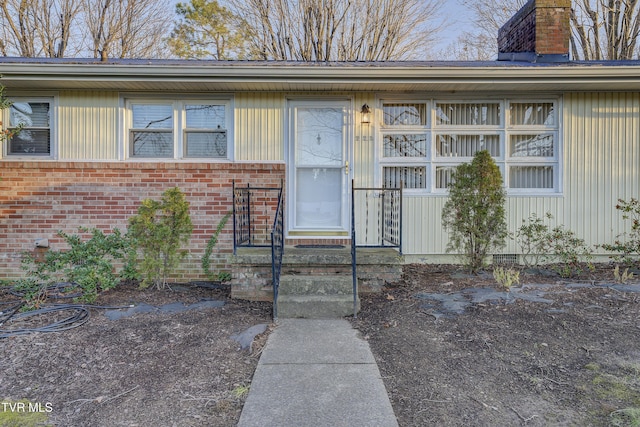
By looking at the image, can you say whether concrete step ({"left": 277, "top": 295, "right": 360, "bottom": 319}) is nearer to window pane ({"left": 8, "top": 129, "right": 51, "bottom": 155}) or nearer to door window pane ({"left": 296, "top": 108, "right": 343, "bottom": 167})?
door window pane ({"left": 296, "top": 108, "right": 343, "bottom": 167})

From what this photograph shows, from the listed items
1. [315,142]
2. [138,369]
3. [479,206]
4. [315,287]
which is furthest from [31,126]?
[479,206]

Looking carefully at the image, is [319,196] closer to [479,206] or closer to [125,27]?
[479,206]

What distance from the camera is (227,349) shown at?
9.75 feet

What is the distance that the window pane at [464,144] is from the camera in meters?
5.70

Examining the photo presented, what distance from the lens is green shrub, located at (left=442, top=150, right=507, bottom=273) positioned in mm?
4656

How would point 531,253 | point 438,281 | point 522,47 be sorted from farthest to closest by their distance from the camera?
1. point 522,47
2. point 531,253
3. point 438,281

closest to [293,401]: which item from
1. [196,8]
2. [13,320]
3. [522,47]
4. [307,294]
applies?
[307,294]

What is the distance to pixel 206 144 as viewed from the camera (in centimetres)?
549

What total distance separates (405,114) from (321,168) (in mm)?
1507

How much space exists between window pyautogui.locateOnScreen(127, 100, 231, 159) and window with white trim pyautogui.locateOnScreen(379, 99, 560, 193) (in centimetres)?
253

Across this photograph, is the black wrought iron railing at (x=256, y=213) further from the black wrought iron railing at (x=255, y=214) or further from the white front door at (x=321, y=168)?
the white front door at (x=321, y=168)

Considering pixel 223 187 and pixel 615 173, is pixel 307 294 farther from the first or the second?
pixel 615 173

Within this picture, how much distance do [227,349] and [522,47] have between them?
7.34 metres

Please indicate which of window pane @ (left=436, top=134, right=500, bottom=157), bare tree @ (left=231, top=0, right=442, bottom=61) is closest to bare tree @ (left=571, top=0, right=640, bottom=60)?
bare tree @ (left=231, top=0, right=442, bottom=61)
